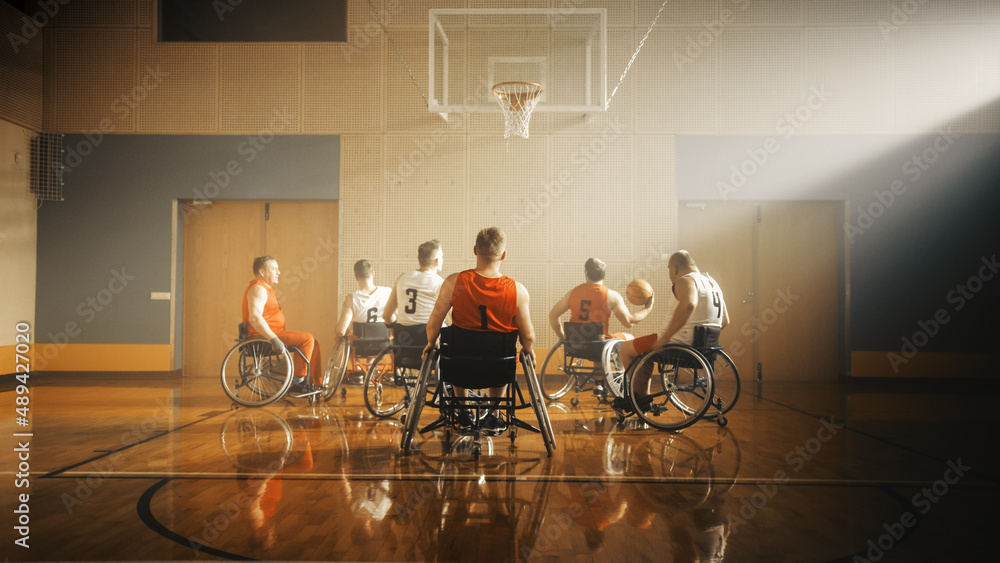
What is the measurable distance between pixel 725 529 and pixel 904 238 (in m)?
5.52

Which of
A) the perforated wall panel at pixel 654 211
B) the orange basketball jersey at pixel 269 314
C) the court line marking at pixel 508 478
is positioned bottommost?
the court line marking at pixel 508 478

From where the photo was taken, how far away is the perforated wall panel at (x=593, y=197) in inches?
253

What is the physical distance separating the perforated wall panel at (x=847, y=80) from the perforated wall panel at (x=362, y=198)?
14.3ft

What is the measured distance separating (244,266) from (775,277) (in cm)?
564

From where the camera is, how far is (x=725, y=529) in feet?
6.71

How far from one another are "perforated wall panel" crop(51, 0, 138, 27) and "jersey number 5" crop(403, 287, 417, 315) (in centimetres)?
503

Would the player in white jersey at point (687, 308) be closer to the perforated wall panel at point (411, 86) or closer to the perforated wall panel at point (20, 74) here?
the perforated wall panel at point (411, 86)

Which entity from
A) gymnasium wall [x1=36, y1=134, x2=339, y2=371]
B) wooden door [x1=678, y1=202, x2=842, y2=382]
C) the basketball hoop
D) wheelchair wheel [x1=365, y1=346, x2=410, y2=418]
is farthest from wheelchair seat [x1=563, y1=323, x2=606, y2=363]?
gymnasium wall [x1=36, y1=134, x2=339, y2=371]

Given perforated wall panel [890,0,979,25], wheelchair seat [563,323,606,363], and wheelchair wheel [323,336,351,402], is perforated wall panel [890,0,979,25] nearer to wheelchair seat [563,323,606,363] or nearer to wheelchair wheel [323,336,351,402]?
Result: wheelchair seat [563,323,606,363]

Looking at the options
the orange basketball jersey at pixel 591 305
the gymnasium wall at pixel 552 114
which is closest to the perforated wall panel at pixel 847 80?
the gymnasium wall at pixel 552 114

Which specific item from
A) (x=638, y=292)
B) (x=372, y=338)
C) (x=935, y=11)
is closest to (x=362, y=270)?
(x=372, y=338)

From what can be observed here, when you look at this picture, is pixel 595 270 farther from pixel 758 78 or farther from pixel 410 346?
pixel 758 78

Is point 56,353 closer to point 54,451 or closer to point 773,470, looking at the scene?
point 54,451

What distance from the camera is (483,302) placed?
2975mm
